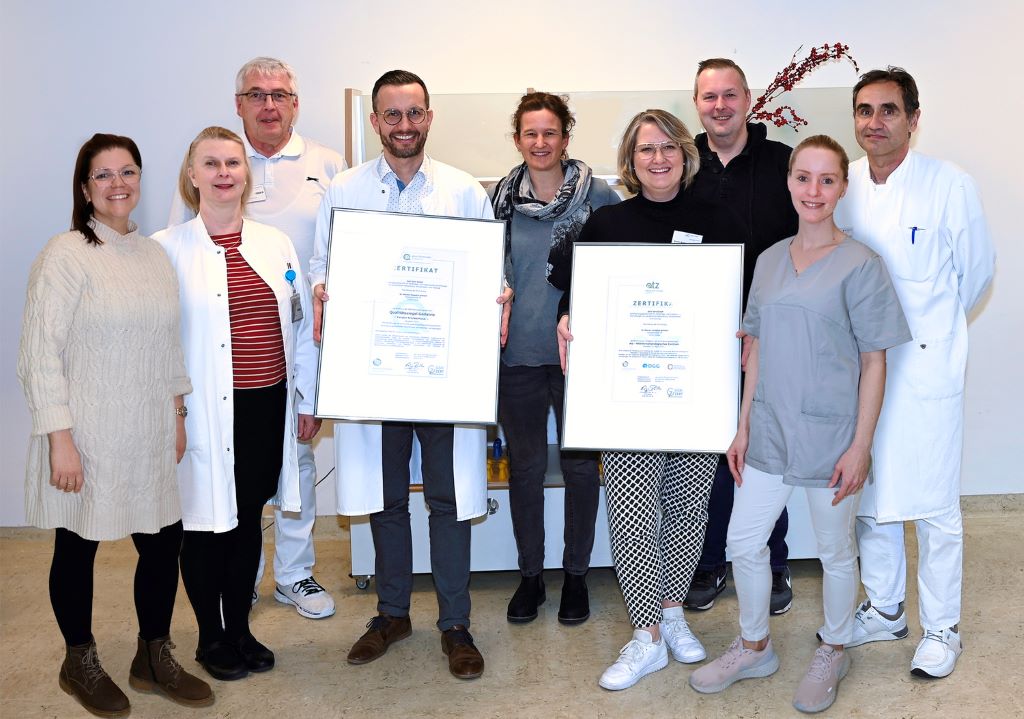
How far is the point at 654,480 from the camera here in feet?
10.1

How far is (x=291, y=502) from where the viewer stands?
311cm

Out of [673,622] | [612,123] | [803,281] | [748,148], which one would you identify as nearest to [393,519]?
[673,622]

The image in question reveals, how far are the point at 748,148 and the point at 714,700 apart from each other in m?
1.89

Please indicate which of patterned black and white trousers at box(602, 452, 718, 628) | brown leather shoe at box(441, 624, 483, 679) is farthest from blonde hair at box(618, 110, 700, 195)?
brown leather shoe at box(441, 624, 483, 679)

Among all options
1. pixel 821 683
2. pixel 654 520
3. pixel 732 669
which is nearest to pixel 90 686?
pixel 654 520

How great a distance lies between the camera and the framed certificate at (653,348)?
294cm

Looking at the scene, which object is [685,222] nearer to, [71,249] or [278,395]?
[278,395]

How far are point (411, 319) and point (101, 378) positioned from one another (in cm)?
94

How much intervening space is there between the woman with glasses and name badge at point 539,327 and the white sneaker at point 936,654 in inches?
46.0

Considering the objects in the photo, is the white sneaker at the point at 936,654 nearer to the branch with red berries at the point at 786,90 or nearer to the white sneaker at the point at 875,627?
the white sneaker at the point at 875,627

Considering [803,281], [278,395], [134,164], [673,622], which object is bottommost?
[673,622]

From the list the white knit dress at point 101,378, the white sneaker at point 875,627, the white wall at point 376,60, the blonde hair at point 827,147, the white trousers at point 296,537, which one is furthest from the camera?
the white wall at point 376,60

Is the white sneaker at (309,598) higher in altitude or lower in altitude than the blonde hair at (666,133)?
lower

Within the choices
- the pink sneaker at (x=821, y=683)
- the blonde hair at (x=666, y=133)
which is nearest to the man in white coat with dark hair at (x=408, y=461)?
the blonde hair at (x=666, y=133)
